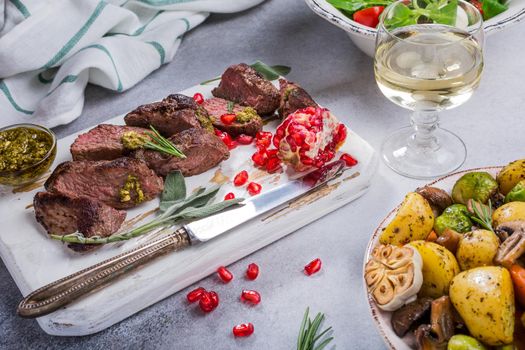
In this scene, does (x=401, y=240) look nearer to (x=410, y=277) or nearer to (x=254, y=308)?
(x=410, y=277)

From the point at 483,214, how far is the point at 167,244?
1146 mm

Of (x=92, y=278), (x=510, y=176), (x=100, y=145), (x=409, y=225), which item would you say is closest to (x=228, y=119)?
(x=100, y=145)

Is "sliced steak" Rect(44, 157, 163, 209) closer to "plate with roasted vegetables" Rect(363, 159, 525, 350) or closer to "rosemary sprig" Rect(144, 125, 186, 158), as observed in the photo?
"rosemary sprig" Rect(144, 125, 186, 158)

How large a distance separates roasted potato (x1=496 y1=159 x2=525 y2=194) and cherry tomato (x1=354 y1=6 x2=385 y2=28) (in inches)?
54.5

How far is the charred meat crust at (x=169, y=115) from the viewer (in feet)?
9.96

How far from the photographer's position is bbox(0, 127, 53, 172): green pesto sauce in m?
2.90

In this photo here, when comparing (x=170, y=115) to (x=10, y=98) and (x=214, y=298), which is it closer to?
(x=214, y=298)

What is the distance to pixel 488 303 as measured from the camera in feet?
5.97

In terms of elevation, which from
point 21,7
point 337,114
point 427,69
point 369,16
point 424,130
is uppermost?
point 427,69

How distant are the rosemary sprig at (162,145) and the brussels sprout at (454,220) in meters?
1.15

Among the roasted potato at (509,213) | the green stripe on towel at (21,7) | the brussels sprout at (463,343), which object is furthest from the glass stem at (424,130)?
the green stripe on towel at (21,7)

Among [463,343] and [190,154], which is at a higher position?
[463,343]

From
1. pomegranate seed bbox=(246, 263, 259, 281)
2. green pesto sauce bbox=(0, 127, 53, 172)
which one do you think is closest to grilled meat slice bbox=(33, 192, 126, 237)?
green pesto sauce bbox=(0, 127, 53, 172)

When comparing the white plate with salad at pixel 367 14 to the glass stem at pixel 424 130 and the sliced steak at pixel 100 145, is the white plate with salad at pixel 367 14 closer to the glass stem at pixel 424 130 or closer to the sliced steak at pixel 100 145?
the glass stem at pixel 424 130
